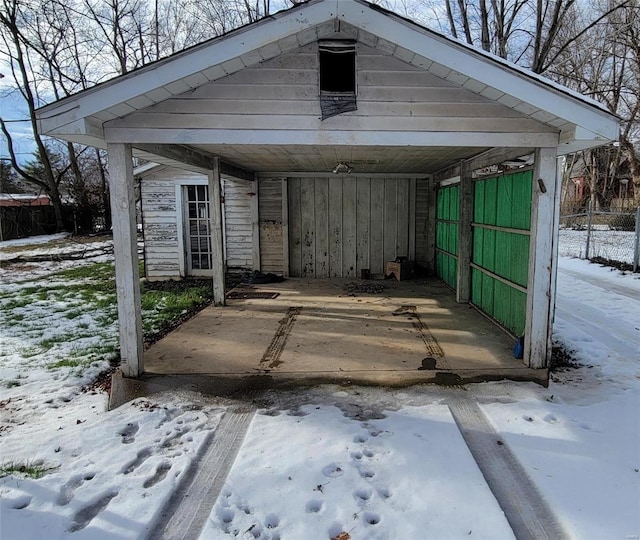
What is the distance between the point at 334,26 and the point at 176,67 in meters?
1.31

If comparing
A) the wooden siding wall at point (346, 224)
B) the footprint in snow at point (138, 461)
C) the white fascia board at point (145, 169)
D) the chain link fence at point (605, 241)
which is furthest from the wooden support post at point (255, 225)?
the chain link fence at point (605, 241)

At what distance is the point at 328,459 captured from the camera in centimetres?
273

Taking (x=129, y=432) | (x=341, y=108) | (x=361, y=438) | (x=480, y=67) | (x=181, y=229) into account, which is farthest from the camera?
(x=181, y=229)

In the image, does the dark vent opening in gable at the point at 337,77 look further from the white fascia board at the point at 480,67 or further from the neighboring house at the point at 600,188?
the neighboring house at the point at 600,188

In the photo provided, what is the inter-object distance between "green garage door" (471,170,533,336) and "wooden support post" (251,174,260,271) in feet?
15.0

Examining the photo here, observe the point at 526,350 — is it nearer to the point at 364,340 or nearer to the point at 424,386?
the point at 424,386

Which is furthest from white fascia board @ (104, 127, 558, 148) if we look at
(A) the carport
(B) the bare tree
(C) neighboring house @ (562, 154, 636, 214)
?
(C) neighboring house @ (562, 154, 636, 214)

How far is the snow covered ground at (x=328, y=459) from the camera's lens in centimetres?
221

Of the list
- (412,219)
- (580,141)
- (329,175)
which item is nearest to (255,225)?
(329,175)

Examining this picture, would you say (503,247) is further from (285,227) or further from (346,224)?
(285,227)

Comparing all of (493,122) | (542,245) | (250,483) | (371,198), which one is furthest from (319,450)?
(371,198)

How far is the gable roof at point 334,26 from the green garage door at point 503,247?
111 centimetres

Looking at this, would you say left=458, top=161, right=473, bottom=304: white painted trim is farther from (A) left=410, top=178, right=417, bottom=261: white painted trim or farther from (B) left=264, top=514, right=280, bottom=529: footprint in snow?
(B) left=264, top=514, right=280, bottom=529: footprint in snow

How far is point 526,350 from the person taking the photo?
4.15m
